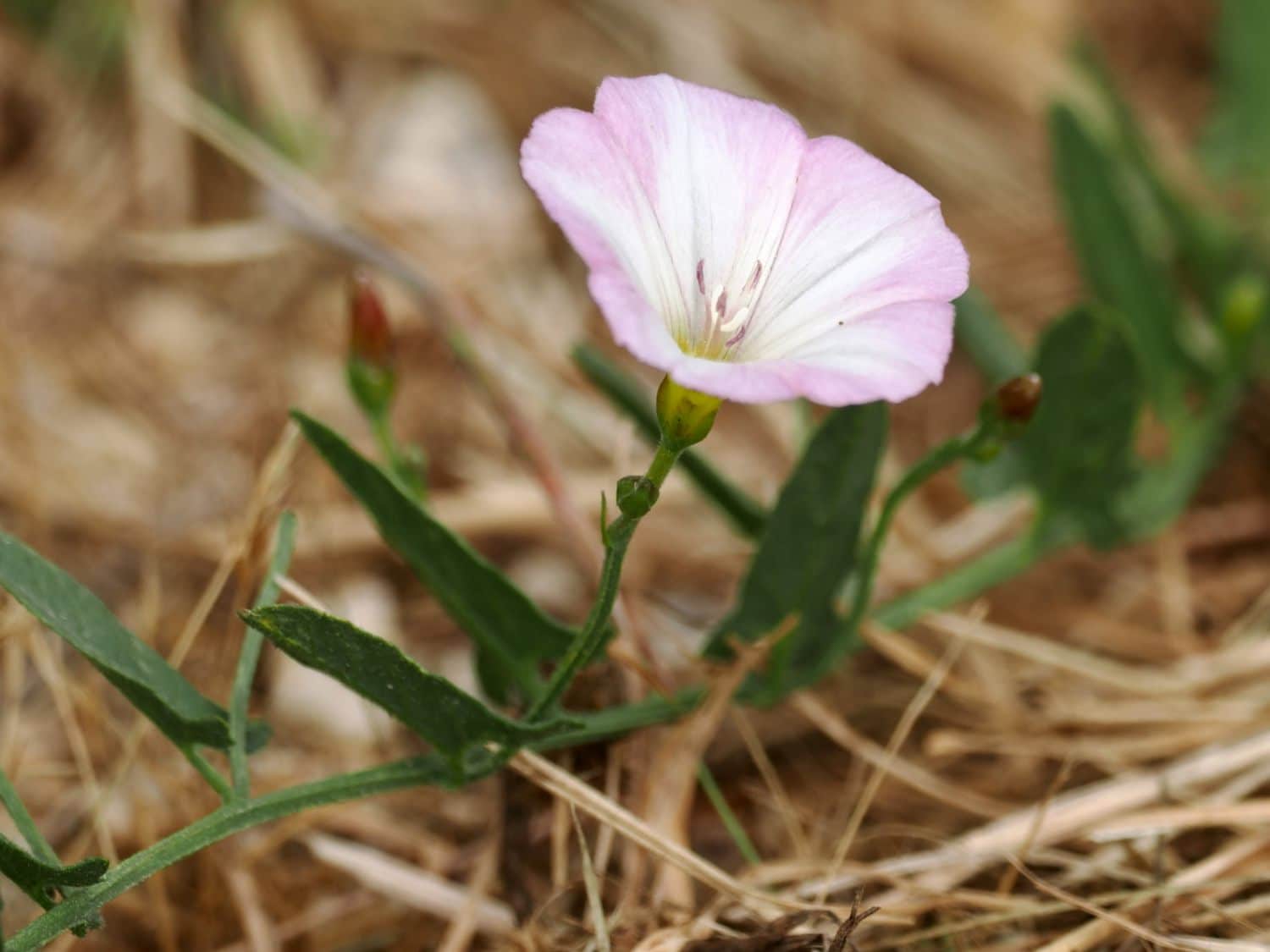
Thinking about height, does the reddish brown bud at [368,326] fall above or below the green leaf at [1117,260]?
below

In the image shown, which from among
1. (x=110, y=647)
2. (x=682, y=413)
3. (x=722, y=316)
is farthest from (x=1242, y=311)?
(x=110, y=647)

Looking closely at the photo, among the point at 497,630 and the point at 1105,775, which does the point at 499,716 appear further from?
the point at 1105,775

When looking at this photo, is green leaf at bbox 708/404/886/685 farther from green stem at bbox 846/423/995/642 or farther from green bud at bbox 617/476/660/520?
green bud at bbox 617/476/660/520

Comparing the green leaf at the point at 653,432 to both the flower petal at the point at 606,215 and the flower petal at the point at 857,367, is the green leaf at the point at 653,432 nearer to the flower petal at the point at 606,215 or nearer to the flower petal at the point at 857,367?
the flower petal at the point at 606,215

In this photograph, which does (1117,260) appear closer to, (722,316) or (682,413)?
(722,316)

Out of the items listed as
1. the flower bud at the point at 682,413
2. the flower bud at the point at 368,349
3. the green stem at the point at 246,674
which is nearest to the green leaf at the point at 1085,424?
the flower bud at the point at 682,413

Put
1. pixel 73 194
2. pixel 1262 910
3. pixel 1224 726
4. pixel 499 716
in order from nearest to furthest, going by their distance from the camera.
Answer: pixel 499 716 < pixel 1262 910 < pixel 1224 726 < pixel 73 194

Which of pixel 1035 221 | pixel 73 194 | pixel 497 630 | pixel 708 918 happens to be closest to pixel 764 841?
pixel 708 918
